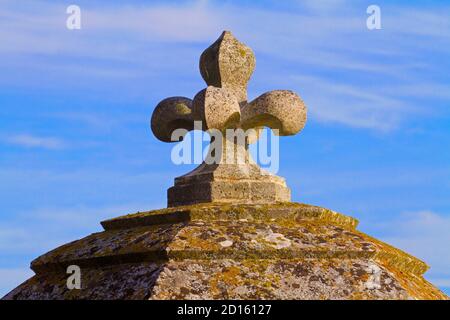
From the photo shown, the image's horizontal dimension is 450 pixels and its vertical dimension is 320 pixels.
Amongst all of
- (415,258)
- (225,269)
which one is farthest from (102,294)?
(415,258)

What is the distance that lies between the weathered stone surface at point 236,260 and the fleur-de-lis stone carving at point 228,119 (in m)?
0.61

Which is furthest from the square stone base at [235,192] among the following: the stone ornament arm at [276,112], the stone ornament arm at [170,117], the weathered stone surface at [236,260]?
the stone ornament arm at [170,117]

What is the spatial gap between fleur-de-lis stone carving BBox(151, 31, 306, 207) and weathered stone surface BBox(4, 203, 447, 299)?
0.61m

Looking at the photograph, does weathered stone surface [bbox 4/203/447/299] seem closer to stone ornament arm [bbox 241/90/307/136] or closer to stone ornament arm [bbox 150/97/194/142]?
stone ornament arm [bbox 241/90/307/136]

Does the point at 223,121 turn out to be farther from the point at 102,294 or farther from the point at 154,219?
the point at 102,294

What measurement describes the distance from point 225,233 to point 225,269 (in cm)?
55

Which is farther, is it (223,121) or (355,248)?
(223,121)

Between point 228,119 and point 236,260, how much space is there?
91.4 inches

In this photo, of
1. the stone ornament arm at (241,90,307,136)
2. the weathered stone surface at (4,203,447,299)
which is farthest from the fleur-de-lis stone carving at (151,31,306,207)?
the weathered stone surface at (4,203,447,299)

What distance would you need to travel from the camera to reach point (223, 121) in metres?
10.4

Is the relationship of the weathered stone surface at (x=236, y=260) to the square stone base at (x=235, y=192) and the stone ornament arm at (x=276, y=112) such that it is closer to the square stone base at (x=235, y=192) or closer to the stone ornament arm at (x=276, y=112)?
the square stone base at (x=235, y=192)

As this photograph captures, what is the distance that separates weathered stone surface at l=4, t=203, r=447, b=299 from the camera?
27.7 feet
